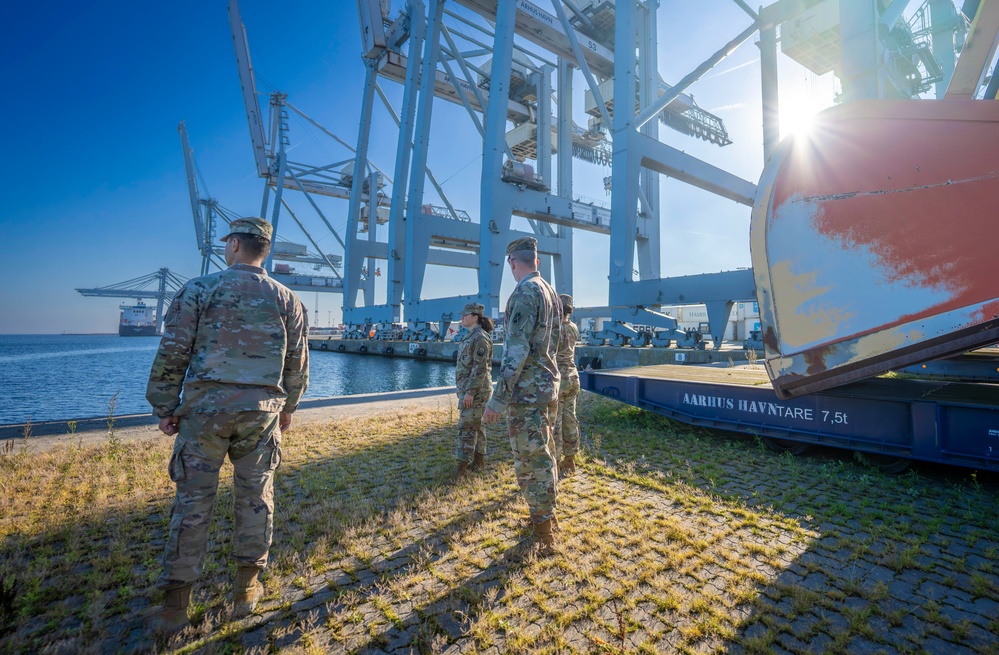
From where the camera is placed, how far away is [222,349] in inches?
81.7

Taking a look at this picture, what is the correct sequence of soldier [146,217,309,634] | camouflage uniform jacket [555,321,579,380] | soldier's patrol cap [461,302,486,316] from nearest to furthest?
1. soldier [146,217,309,634]
2. soldier's patrol cap [461,302,486,316]
3. camouflage uniform jacket [555,321,579,380]

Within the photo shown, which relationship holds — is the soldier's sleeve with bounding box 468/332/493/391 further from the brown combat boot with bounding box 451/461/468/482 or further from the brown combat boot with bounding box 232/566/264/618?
the brown combat boot with bounding box 232/566/264/618

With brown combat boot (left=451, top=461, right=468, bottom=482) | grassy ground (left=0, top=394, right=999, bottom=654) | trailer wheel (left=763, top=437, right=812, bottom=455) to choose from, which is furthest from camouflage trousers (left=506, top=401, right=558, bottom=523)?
trailer wheel (left=763, top=437, right=812, bottom=455)

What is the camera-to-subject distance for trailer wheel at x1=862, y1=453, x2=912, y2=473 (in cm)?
384

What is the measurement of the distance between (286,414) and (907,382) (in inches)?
236

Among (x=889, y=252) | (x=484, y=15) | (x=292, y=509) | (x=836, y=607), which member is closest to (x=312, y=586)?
(x=292, y=509)

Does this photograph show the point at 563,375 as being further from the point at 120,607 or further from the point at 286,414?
the point at 120,607

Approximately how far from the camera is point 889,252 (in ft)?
9.25

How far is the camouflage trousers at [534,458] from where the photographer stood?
2.68 meters

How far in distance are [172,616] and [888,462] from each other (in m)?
5.52

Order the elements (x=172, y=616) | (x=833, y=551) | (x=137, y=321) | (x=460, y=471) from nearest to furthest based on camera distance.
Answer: (x=172, y=616) → (x=833, y=551) → (x=460, y=471) → (x=137, y=321)

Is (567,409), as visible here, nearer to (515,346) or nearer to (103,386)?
(515,346)

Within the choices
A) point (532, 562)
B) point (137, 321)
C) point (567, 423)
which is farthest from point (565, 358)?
point (137, 321)

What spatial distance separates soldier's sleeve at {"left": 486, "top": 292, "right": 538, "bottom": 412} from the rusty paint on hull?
1.88m
